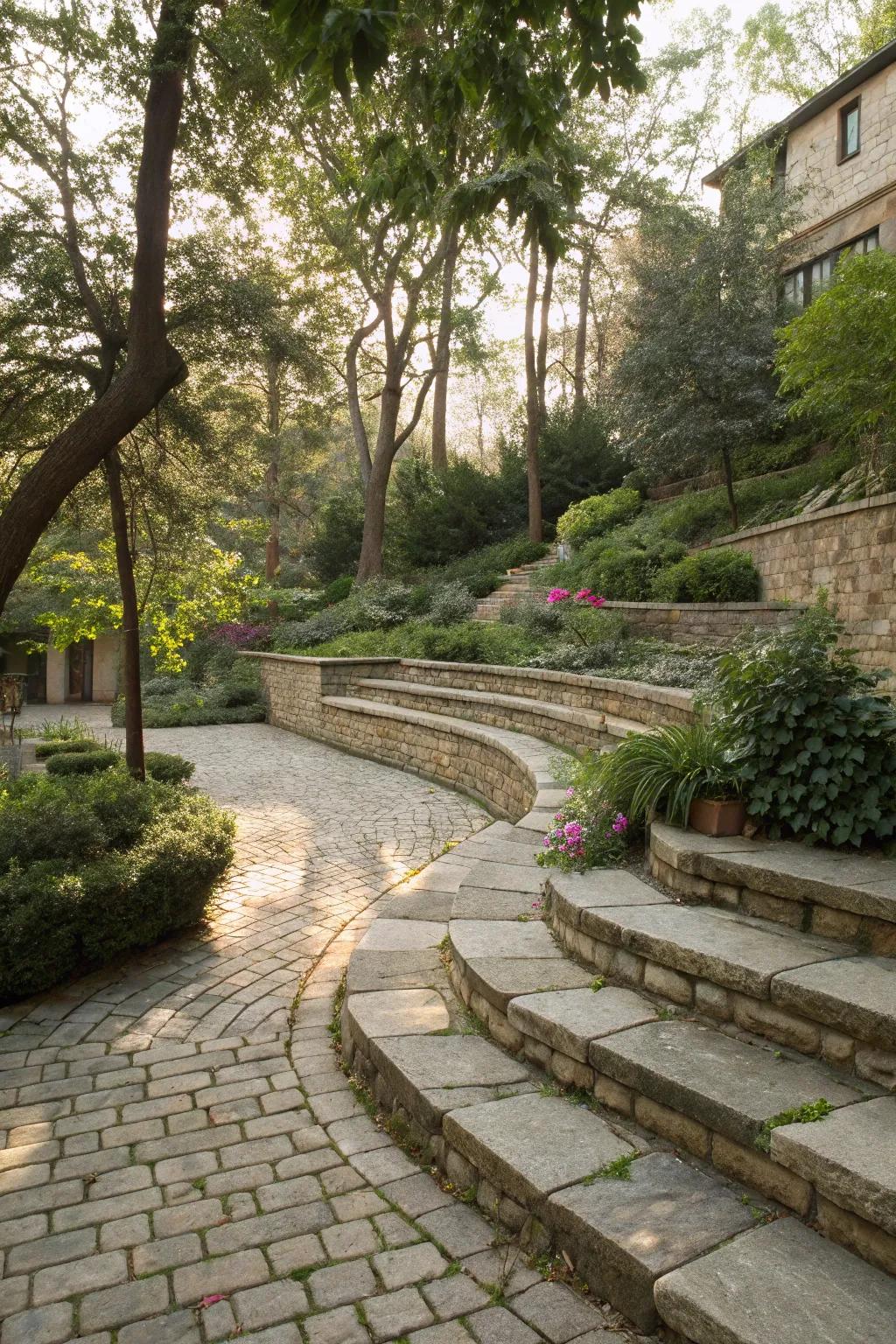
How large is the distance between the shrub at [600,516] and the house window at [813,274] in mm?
4623

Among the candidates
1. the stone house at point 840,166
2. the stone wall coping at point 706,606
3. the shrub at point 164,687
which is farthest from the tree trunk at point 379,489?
the stone house at point 840,166

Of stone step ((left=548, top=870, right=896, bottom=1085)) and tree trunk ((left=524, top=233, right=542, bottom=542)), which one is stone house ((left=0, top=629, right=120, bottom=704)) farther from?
stone step ((left=548, top=870, right=896, bottom=1085))

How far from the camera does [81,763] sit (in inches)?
287

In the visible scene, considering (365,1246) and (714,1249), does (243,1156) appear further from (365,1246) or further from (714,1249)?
(714,1249)

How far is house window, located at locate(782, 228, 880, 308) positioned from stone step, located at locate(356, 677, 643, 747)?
35.2 ft

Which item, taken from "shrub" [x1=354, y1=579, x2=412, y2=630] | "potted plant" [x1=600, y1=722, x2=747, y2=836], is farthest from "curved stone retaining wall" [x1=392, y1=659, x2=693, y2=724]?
"shrub" [x1=354, y1=579, x2=412, y2=630]

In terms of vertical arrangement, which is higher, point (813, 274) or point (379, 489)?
point (813, 274)

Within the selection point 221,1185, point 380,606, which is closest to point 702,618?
point 380,606

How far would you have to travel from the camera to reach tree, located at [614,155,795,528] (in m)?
11.7

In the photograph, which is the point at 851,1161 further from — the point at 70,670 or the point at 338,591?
the point at 70,670

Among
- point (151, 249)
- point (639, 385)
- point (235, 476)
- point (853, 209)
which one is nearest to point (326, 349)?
point (235, 476)

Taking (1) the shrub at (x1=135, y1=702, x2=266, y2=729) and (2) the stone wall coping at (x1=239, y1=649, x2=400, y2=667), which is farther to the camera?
(1) the shrub at (x1=135, y1=702, x2=266, y2=729)

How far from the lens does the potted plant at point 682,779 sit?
3141mm

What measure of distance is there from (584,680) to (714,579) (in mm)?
2967
